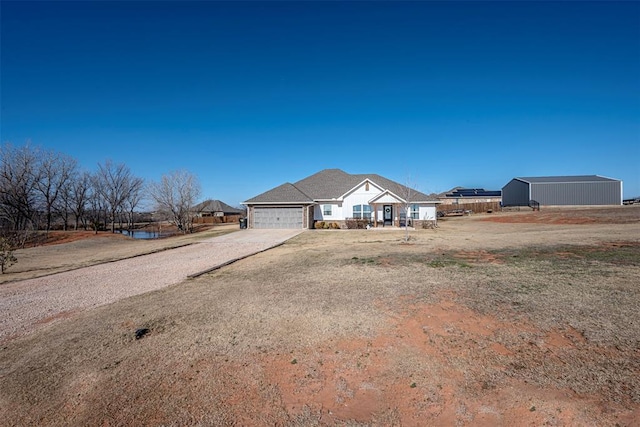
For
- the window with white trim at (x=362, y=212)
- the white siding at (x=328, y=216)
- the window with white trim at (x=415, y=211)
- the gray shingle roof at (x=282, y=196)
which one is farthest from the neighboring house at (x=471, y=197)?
the gray shingle roof at (x=282, y=196)

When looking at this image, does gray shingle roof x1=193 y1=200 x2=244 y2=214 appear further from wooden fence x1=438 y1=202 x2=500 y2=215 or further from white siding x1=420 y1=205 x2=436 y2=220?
white siding x1=420 y1=205 x2=436 y2=220

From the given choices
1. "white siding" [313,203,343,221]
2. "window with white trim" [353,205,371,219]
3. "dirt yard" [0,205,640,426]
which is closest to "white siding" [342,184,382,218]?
"window with white trim" [353,205,371,219]

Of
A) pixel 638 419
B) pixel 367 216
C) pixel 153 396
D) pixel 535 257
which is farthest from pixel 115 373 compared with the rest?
pixel 367 216

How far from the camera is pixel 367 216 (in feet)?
92.8

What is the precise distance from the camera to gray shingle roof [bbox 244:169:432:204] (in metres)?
28.4

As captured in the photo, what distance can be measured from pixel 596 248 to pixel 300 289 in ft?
35.9

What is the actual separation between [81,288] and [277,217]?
20.1 meters

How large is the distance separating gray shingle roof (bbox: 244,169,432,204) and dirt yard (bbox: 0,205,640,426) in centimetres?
2122

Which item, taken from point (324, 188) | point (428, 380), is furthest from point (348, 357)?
point (324, 188)

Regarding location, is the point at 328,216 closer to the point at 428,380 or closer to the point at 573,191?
the point at 428,380

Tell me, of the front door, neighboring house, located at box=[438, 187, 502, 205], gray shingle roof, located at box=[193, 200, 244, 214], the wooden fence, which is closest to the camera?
the front door

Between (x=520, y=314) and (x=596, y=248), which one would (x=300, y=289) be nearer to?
(x=520, y=314)

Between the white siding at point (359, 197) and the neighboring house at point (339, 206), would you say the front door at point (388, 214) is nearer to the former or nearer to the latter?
the neighboring house at point (339, 206)

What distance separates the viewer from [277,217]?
2830 centimetres
